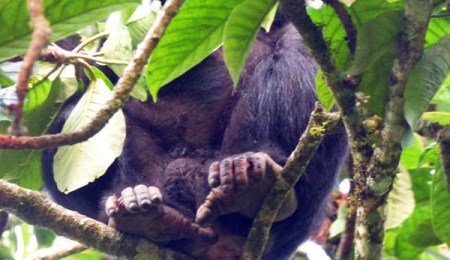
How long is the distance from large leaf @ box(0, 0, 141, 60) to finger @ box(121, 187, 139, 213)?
0.63m

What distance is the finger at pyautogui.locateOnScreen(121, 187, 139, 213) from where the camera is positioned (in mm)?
2360

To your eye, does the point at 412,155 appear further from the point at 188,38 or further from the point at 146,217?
the point at 188,38

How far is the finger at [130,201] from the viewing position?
236 cm

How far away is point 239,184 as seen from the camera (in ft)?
7.64

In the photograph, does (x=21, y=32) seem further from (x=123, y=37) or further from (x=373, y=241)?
(x=373, y=241)

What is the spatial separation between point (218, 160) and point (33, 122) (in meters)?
0.70

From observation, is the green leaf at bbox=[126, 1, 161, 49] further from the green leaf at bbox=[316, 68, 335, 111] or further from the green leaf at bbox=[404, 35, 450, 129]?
the green leaf at bbox=[404, 35, 450, 129]

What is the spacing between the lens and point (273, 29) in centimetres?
315

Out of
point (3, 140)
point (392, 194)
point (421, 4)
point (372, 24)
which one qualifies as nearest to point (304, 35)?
point (372, 24)

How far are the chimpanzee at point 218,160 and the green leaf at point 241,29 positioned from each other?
0.55 metres

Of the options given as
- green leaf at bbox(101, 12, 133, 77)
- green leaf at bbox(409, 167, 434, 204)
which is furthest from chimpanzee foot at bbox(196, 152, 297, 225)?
green leaf at bbox(409, 167, 434, 204)

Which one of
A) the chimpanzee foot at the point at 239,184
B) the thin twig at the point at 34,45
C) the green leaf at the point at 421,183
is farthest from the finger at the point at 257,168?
the thin twig at the point at 34,45

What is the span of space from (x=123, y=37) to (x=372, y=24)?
0.88 meters

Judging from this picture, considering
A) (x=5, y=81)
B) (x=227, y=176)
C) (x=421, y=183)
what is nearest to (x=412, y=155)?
(x=421, y=183)
